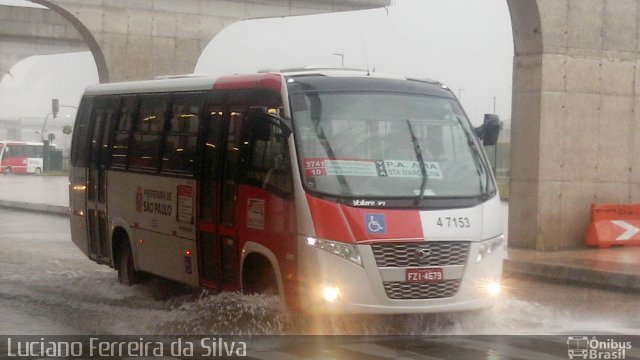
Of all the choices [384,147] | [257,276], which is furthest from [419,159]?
[257,276]

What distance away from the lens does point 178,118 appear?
14414 millimetres

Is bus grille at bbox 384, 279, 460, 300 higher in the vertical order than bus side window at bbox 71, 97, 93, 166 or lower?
lower

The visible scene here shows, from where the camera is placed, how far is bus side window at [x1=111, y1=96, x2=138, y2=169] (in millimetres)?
15766

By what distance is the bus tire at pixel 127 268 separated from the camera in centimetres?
1564

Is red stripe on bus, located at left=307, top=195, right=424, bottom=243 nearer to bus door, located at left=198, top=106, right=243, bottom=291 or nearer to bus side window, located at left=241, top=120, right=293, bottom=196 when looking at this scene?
bus side window, located at left=241, top=120, right=293, bottom=196

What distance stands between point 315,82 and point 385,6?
94.9 ft

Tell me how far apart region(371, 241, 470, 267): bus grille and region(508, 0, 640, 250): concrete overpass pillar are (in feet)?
33.3

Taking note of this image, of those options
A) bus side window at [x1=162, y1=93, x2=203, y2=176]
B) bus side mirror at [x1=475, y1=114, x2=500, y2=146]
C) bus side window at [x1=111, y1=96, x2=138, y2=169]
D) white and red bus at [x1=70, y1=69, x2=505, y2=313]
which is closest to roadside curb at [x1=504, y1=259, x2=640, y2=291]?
bus side mirror at [x1=475, y1=114, x2=500, y2=146]

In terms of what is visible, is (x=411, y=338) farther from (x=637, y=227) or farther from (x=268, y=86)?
(x=637, y=227)

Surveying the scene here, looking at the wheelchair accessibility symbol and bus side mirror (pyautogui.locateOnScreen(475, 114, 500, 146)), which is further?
bus side mirror (pyautogui.locateOnScreen(475, 114, 500, 146))

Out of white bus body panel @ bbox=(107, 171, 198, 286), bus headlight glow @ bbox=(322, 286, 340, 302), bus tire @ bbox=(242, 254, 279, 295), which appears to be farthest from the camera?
white bus body panel @ bbox=(107, 171, 198, 286)

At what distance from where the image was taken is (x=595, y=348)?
36.2 feet

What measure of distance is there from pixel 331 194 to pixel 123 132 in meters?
5.24

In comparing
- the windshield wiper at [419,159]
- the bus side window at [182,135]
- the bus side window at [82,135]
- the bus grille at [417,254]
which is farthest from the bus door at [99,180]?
the bus grille at [417,254]
